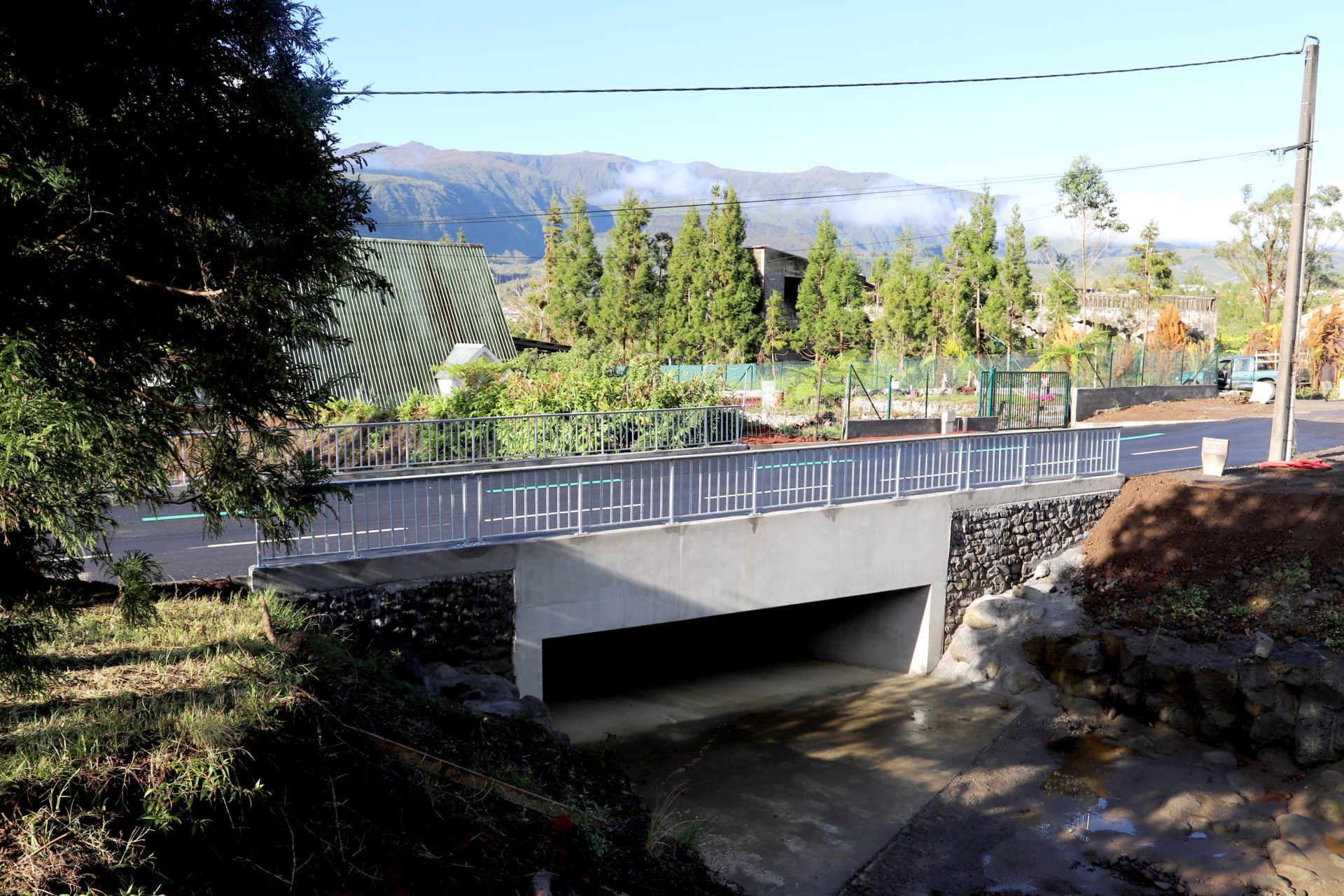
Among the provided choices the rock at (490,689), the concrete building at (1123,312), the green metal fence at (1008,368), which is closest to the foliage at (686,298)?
the green metal fence at (1008,368)

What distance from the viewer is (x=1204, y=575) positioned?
14.4m

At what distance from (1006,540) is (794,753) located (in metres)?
6.45

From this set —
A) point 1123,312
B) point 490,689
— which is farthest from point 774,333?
point 490,689

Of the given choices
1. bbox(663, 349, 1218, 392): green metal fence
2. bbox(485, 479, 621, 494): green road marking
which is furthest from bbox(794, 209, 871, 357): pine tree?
bbox(485, 479, 621, 494): green road marking

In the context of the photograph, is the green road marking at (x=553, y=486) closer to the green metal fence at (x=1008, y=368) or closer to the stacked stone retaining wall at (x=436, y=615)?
the stacked stone retaining wall at (x=436, y=615)

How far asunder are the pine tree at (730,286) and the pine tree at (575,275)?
5.71 m

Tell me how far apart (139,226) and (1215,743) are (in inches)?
513

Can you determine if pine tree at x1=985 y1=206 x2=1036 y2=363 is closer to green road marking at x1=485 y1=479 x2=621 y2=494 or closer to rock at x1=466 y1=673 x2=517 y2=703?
green road marking at x1=485 y1=479 x2=621 y2=494

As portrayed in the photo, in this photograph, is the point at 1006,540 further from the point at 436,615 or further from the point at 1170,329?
the point at 1170,329

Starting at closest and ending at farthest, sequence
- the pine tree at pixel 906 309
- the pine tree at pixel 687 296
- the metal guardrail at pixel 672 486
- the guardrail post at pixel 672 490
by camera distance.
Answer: the metal guardrail at pixel 672 486
the guardrail post at pixel 672 490
the pine tree at pixel 687 296
the pine tree at pixel 906 309

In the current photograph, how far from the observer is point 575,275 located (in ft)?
141

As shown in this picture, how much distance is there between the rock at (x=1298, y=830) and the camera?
9531 millimetres

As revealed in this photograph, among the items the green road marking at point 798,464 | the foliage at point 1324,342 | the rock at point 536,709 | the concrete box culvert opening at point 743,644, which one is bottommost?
the concrete box culvert opening at point 743,644

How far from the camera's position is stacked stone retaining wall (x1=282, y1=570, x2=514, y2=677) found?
392 inches
